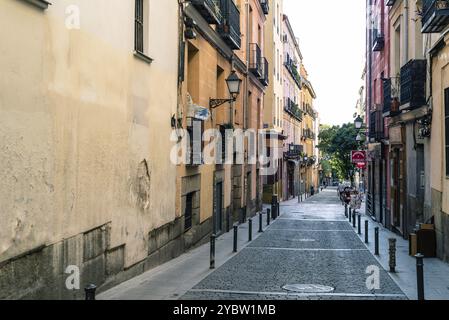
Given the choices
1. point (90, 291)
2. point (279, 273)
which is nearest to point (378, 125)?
point (279, 273)

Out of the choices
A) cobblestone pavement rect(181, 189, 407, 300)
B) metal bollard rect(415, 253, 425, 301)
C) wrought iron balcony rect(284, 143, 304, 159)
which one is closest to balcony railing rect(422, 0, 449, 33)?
cobblestone pavement rect(181, 189, 407, 300)

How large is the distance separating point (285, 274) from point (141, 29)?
565 centimetres

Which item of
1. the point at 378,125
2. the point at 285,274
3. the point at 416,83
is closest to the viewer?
the point at 285,274

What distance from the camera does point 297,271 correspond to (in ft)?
38.3

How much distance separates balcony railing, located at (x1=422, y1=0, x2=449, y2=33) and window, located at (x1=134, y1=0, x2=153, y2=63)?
5745mm

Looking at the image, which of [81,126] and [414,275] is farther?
[414,275]

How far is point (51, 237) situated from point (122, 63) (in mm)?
3778

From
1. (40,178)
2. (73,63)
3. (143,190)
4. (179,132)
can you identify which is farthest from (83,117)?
(179,132)

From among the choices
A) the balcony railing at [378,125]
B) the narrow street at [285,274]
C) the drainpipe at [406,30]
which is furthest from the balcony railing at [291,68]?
the narrow street at [285,274]

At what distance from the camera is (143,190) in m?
10.8

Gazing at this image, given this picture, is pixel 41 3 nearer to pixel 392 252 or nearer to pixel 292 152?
pixel 392 252

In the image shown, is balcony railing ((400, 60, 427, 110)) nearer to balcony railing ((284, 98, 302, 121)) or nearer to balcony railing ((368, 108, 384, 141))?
balcony railing ((368, 108, 384, 141))

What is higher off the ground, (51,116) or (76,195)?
(51,116)
